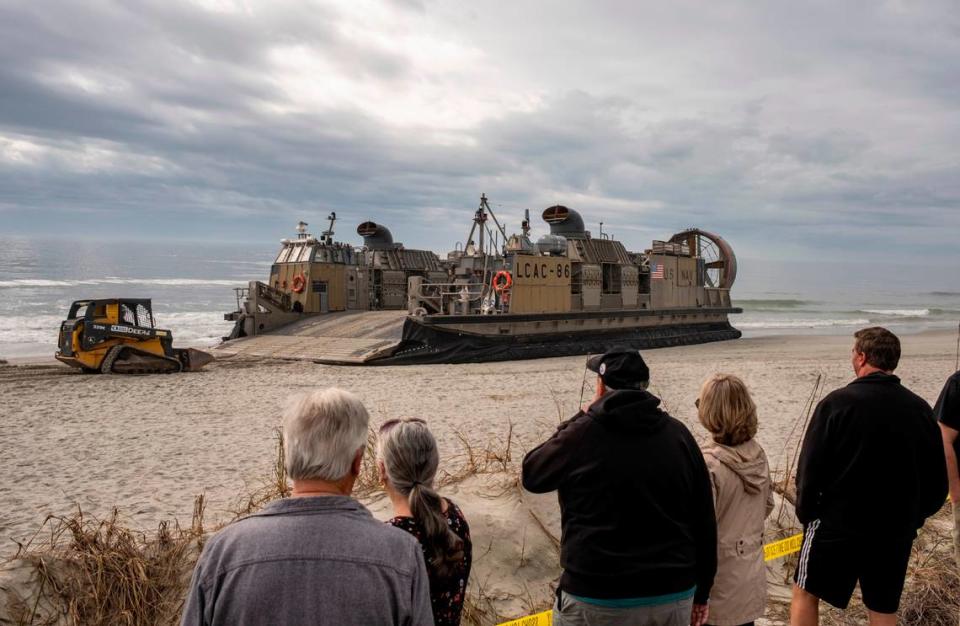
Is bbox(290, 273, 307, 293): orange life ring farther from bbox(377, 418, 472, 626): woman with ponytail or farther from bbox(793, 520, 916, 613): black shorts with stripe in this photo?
bbox(377, 418, 472, 626): woman with ponytail

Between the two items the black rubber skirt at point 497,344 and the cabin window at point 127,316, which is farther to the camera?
the black rubber skirt at point 497,344

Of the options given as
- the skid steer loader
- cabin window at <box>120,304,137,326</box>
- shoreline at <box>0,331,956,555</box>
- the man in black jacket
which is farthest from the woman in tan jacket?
cabin window at <box>120,304,137,326</box>

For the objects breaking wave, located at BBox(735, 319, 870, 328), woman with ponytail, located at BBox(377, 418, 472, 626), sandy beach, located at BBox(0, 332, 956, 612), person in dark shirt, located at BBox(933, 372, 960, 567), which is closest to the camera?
woman with ponytail, located at BBox(377, 418, 472, 626)

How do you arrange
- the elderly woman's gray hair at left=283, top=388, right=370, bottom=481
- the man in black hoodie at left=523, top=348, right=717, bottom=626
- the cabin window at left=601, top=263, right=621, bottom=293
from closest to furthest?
the elderly woman's gray hair at left=283, top=388, right=370, bottom=481 → the man in black hoodie at left=523, top=348, right=717, bottom=626 → the cabin window at left=601, top=263, right=621, bottom=293

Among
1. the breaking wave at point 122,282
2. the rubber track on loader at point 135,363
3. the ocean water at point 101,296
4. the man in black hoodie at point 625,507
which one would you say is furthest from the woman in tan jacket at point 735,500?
the breaking wave at point 122,282

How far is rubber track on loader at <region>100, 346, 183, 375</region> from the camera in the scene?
12.6 meters

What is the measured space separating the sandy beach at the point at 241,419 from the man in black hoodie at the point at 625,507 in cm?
168

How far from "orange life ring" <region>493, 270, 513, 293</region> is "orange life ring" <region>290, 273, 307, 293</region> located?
5.81 m

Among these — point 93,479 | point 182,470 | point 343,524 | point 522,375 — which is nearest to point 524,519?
point 343,524

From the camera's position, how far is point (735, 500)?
2.85 metres

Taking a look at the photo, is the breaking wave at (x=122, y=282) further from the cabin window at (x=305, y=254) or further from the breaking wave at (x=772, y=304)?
the breaking wave at (x=772, y=304)

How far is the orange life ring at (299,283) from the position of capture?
2000 centimetres

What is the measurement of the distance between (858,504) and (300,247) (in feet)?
63.3

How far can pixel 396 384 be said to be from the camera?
12.2 meters
